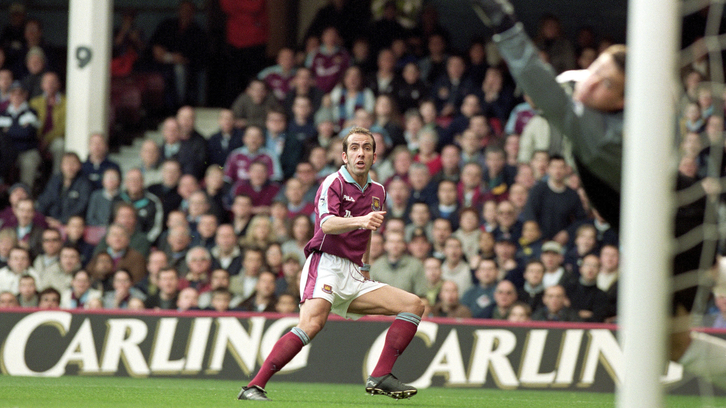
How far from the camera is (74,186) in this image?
38.1ft

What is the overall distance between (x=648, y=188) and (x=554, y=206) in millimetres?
7380

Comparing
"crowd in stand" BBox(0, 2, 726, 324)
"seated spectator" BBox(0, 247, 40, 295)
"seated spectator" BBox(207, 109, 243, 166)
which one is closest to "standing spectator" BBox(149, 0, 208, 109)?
"crowd in stand" BBox(0, 2, 726, 324)

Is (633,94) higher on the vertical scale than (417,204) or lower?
higher

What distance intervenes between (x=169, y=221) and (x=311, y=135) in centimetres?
205

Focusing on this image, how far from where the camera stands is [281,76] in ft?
42.7

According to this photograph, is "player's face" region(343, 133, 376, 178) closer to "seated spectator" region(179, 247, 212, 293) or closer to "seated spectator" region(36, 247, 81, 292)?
"seated spectator" region(179, 247, 212, 293)

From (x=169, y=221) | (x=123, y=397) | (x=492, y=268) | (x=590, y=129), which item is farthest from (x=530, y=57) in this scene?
(x=169, y=221)

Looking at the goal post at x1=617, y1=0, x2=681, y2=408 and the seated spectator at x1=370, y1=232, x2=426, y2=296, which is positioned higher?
the goal post at x1=617, y1=0, x2=681, y2=408

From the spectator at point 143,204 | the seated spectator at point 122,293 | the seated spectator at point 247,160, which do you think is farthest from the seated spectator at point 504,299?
the spectator at point 143,204

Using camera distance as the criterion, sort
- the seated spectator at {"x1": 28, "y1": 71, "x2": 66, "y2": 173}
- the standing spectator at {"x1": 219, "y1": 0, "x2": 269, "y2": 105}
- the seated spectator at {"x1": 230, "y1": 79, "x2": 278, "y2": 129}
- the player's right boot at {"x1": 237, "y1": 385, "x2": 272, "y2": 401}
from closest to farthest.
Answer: the player's right boot at {"x1": 237, "y1": 385, "x2": 272, "y2": 401} → the seated spectator at {"x1": 230, "y1": 79, "x2": 278, "y2": 129} → the seated spectator at {"x1": 28, "y1": 71, "x2": 66, "y2": 173} → the standing spectator at {"x1": 219, "y1": 0, "x2": 269, "y2": 105}

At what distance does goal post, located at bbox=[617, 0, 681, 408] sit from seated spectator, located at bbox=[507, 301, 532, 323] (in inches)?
242

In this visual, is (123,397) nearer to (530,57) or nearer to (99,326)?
(99,326)

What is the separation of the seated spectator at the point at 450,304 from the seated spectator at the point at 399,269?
0.25 meters

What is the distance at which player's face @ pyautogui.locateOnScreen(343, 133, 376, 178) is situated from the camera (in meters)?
6.66
